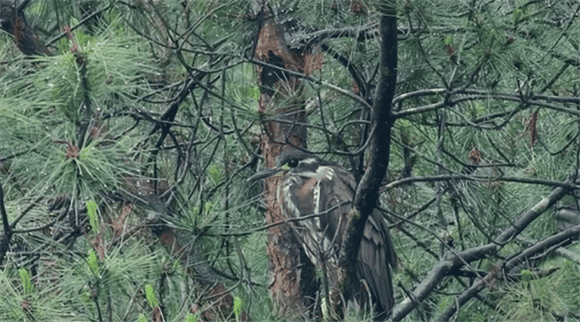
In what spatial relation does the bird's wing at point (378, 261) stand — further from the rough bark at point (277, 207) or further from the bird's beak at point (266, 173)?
the bird's beak at point (266, 173)

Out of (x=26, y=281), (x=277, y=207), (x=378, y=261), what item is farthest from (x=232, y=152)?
(x=26, y=281)

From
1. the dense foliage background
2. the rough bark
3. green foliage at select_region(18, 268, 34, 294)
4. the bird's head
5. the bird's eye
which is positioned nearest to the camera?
green foliage at select_region(18, 268, 34, 294)

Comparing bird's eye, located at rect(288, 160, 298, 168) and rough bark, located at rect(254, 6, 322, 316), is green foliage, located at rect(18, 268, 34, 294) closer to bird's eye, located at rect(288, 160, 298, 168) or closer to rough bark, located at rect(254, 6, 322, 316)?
rough bark, located at rect(254, 6, 322, 316)

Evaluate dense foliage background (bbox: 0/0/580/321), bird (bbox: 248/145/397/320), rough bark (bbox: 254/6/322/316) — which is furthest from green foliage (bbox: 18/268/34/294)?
bird (bbox: 248/145/397/320)

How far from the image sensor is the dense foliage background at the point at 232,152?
283 centimetres

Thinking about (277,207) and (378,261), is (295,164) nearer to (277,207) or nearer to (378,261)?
(277,207)

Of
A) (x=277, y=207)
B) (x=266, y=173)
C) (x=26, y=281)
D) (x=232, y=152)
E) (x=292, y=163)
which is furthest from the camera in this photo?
(x=232, y=152)

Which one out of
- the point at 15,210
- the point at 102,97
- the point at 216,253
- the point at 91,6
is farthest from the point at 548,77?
the point at 91,6

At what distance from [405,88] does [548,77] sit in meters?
0.54

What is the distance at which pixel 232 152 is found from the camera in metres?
4.52

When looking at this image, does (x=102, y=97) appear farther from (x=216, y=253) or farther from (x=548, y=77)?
(x=548, y=77)

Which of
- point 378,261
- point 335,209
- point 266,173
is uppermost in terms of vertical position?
point 266,173

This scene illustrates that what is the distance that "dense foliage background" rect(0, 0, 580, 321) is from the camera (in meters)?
2.83

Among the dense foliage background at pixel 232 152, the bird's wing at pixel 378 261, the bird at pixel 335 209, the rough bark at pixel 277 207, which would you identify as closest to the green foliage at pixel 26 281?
the dense foliage background at pixel 232 152
